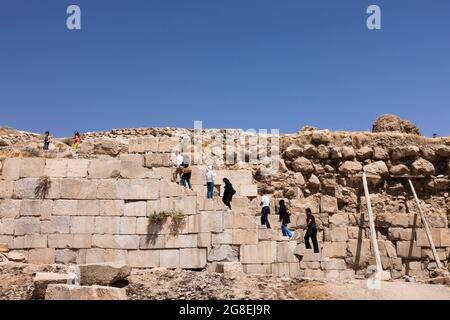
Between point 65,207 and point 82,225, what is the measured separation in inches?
26.9

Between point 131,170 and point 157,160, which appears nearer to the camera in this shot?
point 131,170

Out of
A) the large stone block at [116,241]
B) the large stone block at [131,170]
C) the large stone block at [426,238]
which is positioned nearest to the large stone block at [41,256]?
the large stone block at [116,241]

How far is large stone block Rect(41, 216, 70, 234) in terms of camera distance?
43.2 feet

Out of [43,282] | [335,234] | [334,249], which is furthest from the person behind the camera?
[335,234]

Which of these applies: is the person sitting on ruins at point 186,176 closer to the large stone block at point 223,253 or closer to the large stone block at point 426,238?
the large stone block at point 223,253

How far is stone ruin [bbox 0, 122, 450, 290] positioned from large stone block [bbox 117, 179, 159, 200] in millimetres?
27

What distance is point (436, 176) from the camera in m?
19.6

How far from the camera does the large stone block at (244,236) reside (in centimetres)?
1338

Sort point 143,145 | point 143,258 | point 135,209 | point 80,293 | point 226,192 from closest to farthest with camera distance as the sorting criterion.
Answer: point 80,293 → point 143,258 → point 135,209 → point 226,192 → point 143,145

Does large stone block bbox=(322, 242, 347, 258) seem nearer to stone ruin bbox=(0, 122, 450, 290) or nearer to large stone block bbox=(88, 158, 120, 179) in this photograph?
stone ruin bbox=(0, 122, 450, 290)

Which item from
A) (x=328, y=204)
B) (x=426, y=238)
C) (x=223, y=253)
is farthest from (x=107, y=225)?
(x=426, y=238)

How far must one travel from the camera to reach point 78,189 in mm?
13367

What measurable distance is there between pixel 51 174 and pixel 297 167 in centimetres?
929

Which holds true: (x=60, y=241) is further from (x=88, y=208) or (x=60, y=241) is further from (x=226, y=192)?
(x=226, y=192)
